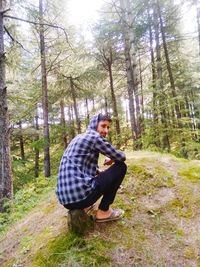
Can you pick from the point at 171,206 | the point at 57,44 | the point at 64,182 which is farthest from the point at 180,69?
the point at 64,182

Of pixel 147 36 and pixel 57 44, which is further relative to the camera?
pixel 147 36

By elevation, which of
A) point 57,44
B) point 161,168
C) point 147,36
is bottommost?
point 161,168

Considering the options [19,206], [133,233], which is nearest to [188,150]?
[19,206]

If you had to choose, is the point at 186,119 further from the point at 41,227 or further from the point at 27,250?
the point at 27,250

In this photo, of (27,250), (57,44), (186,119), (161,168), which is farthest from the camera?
(57,44)

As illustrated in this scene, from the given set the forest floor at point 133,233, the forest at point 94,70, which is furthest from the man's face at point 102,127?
the forest at point 94,70

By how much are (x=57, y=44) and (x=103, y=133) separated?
32.3 feet

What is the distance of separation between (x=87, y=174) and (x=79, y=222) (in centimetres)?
62

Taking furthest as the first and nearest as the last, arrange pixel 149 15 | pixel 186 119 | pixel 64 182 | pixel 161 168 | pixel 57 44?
pixel 149 15
pixel 57 44
pixel 186 119
pixel 161 168
pixel 64 182

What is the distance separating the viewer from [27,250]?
365 centimetres

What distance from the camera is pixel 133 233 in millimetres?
3664

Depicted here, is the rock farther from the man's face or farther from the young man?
the man's face

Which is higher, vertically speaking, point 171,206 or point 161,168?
point 161,168

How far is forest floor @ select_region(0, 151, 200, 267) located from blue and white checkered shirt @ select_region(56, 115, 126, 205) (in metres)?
0.62
